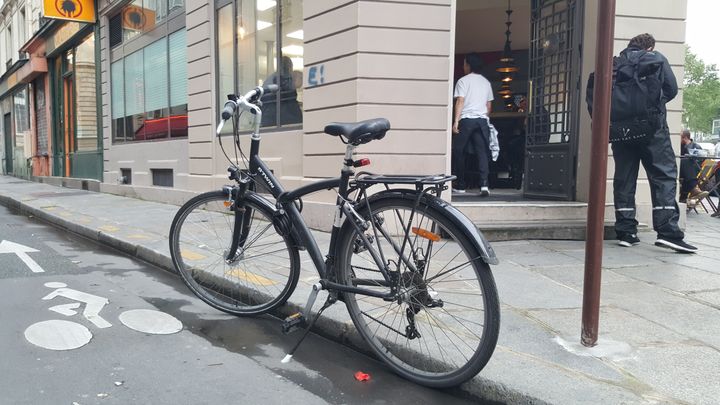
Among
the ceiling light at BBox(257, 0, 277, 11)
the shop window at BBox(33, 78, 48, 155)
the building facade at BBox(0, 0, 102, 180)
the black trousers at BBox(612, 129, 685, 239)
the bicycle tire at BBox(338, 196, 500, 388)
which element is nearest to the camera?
the bicycle tire at BBox(338, 196, 500, 388)

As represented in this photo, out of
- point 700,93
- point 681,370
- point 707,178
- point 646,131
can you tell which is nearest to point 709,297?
point 681,370

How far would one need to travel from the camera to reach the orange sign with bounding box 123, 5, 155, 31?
11875 mm

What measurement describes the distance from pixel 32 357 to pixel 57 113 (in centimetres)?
1774

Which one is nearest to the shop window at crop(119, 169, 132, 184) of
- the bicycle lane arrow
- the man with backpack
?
the bicycle lane arrow

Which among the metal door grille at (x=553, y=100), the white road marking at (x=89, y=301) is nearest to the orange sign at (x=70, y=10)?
the white road marking at (x=89, y=301)

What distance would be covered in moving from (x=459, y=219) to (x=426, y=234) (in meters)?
0.23

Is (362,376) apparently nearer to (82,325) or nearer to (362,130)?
Result: (362,130)

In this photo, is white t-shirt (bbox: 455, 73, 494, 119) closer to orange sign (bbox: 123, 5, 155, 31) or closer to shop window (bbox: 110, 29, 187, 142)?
shop window (bbox: 110, 29, 187, 142)

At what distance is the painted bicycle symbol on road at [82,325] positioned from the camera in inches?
132

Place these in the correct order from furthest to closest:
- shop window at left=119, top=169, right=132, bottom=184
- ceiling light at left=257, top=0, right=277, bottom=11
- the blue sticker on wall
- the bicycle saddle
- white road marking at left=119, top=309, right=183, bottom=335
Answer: shop window at left=119, top=169, right=132, bottom=184 → ceiling light at left=257, top=0, right=277, bottom=11 → the blue sticker on wall → white road marking at left=119, top=309, right=183, bottom=335 → the bicycle saddle

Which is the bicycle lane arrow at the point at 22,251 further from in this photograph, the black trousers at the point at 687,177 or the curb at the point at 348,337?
the black trousers at the point at 687,177

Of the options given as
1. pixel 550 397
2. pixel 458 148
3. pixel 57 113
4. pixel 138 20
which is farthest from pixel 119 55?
pixel 550 397

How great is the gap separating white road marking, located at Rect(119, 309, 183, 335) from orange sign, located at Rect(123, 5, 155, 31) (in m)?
9.51

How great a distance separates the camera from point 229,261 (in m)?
3.97
